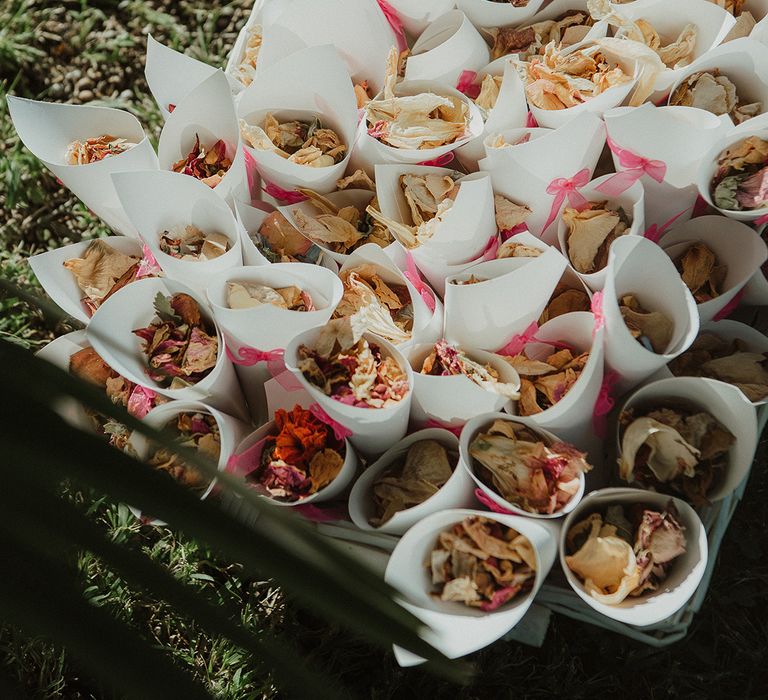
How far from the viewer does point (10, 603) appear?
0.23 m

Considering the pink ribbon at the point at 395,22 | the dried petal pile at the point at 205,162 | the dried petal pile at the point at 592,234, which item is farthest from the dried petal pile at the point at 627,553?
the pink ribbon at the point at 395,22

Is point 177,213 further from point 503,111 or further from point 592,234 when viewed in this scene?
point 592,234

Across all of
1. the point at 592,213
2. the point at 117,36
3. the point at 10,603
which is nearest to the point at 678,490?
the point at 592,213

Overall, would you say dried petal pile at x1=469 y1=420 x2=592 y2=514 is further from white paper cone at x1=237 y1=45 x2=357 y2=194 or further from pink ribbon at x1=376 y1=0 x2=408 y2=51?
pink ribbon at x1=376 y1=0 x2=408 y2=51

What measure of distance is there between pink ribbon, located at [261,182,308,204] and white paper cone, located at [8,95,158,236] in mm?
192

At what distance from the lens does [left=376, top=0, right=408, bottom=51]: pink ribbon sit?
4.65 feet

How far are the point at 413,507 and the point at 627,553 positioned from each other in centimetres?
27

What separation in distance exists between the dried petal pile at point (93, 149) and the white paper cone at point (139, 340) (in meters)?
0.28

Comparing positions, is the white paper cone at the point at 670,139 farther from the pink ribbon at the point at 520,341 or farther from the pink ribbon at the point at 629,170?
the pink ribbon at the point at 520,341

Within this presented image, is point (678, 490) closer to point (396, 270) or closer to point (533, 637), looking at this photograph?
point (533, 637)

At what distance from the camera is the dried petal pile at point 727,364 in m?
1.14

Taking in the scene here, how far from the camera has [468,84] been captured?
4.51ft

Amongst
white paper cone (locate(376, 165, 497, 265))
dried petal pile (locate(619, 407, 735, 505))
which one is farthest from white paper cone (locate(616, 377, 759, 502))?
white paper cone (locate(376, 165, 497, 265))

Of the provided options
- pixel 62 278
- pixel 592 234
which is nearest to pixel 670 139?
pixel 592 234
